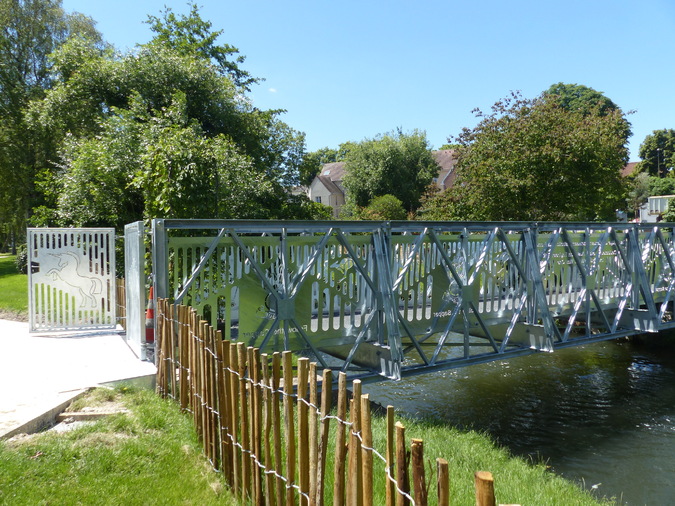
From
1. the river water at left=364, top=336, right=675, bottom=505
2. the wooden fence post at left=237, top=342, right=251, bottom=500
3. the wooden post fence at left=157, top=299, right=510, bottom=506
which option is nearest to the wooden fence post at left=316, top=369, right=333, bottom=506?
the wooden post fence at left=157, top=299, right=510, bottom=506

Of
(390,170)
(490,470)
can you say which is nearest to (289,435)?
(490,470)

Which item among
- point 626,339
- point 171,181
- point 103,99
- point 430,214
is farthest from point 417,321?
point 430,214

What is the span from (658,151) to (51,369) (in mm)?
79598

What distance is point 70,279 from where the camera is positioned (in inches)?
397

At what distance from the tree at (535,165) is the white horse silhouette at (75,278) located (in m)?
15.3

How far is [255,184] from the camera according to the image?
17750 millimetres

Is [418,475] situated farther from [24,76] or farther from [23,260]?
[24,76]

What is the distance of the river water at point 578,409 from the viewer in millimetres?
8534

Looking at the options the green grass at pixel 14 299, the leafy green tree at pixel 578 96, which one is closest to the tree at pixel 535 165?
the green grass at pixel 14 299

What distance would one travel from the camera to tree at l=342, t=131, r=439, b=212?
46.7 metres

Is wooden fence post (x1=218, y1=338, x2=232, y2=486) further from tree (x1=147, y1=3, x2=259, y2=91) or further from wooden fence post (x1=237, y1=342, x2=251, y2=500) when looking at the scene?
tree (x1=147, y1=3, x2=259, y2=91)

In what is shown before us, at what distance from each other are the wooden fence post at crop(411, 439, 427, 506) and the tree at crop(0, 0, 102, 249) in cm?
2741

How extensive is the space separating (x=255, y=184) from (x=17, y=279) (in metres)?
10.4

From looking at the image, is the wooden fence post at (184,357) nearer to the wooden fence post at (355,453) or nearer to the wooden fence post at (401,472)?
the wooden fence post at (355,453)
